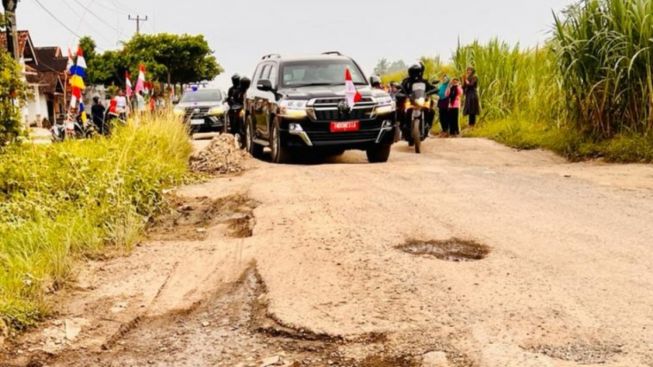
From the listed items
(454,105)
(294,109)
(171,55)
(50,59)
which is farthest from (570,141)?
(50,59)

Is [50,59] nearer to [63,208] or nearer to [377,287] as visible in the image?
[63,208]

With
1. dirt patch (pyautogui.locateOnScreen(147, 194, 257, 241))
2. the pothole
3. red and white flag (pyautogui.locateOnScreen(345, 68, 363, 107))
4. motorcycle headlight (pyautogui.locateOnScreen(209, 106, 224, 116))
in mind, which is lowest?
dirt patch (pyautogui.locateOnScreen(147, 194, 257, 241))

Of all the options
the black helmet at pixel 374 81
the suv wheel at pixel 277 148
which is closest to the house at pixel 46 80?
the suv wheel at pixel 277 148

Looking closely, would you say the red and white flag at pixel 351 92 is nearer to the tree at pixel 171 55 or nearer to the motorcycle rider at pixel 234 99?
the motorcycle rider at pixel 234 99

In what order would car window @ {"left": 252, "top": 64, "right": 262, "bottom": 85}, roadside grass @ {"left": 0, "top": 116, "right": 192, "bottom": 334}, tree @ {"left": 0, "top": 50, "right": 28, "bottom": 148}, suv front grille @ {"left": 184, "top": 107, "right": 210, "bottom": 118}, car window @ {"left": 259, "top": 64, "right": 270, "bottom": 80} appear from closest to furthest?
roadside grass @ {"left": 0, "top": 116, "right": 192, "bottom": 334}
tree @ {"left": 0, "top": 50, "right": 28, "bottom": 148}
car window @ {"left": 259, "top": 64, "right": 270, "bottom": 80}
car window @ {"left": 252, "top": 64, "right": 262, "bottom": 85}
suv front grille @ {"left": 184, "top": 107, "right": 210, "bottom": 118}

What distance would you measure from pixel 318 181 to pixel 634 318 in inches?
207

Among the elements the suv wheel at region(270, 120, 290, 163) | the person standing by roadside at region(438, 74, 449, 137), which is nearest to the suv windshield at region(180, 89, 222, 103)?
the person standing by roadside at region(438, 74, 449, 137)

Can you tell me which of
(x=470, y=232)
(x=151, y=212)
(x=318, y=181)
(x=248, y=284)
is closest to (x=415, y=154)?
(x=318, y=181)

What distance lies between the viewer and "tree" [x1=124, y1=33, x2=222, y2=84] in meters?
55.9

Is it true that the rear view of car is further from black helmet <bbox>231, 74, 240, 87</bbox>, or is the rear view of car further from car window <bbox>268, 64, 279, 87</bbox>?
car window <bbox>268, 64, 279, 87</bbox>

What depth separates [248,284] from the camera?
490 cm

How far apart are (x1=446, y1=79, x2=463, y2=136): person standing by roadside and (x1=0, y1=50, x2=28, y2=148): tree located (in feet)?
36.9

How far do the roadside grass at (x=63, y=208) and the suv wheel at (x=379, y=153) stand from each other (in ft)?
10.1

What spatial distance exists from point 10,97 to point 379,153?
5830mm
